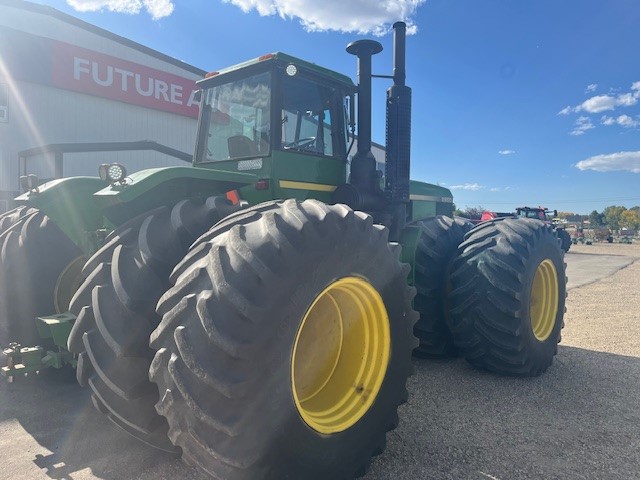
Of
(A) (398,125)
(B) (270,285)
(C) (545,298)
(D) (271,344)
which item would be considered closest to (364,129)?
(A) (398,125)

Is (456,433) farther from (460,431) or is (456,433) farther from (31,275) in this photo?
(31,275)

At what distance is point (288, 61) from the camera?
3.83m

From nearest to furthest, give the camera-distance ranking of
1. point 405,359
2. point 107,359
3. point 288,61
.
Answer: point 107,359 < point 405,359 < point 288,61

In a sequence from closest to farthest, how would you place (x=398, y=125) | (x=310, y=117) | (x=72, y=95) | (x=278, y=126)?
(x=278, y=126) < (x=310, y=117) < (x=398, y=125) < (x=72, y=95)

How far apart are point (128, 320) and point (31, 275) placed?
1.79 meters

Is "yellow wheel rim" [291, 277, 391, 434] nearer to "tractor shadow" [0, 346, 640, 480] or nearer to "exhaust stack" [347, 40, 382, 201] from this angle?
"tractor shadow" [0, 346, 640, 480]

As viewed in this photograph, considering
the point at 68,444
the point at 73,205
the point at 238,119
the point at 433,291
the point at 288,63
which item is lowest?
the point at 68,444

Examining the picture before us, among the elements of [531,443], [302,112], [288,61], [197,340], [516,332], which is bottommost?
[531,443]

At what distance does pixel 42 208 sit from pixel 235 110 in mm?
1798

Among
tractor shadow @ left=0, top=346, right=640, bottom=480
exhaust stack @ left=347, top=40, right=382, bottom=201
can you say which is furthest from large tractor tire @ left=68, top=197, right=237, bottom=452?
exhaust stack @ left=347, top=40, right=382, bottom=201

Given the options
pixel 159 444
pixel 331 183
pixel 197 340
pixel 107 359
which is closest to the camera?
pixel 197 340

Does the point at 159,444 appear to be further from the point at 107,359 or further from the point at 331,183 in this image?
the point at 331,183

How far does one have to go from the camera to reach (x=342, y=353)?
110 inches

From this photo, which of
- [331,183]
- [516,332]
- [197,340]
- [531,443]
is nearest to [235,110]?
[331,183]
